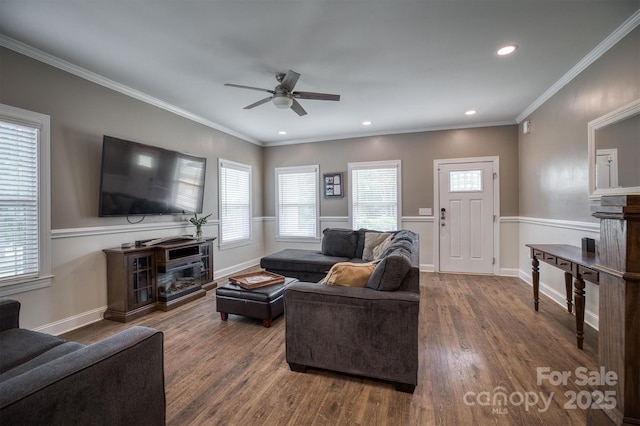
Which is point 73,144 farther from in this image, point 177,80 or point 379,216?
point 379,216

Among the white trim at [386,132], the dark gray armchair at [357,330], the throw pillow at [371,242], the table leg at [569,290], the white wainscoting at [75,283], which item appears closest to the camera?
the dark gray armchair at [357,330]

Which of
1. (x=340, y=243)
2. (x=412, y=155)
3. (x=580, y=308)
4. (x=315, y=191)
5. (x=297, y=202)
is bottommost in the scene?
(x=580, y=308)

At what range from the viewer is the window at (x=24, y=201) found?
2391 mm

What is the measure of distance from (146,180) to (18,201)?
3.81 feet

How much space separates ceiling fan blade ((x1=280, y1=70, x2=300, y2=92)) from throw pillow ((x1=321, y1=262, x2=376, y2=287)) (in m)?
1.82

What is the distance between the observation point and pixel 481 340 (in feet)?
8.31

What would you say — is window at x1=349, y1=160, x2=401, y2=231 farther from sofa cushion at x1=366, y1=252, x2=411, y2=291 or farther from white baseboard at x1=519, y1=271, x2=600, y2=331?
sofa cushion at x1=366, y1=252, x2=411, y2=291

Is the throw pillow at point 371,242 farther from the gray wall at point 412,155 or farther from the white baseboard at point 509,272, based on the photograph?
the white baseboard at point 509,272

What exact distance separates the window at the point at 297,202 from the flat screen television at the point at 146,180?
6.70ft

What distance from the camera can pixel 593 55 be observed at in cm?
266

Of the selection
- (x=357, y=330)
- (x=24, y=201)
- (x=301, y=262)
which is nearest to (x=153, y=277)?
(x=24, y=201)

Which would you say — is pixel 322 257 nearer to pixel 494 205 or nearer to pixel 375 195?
pixel 375 195

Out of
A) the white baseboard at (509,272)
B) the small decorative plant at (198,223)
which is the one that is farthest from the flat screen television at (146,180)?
the white baseboard at (509,272)

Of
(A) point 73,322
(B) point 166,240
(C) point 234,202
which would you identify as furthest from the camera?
(C) point 234,202
